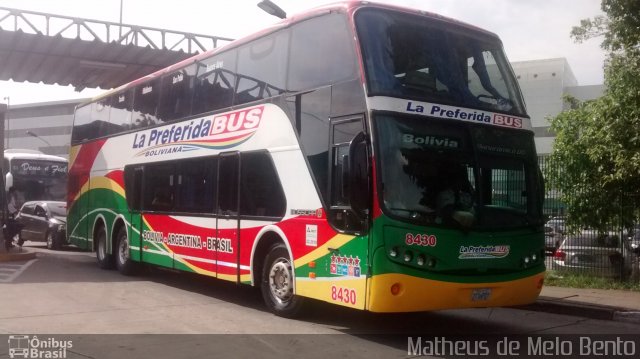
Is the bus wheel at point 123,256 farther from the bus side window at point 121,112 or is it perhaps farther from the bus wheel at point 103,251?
the bus side window at point 121,112

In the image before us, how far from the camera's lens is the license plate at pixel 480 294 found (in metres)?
7.92

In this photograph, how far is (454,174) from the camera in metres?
7.92

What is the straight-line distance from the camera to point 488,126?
842 centimetres

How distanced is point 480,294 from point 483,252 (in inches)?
20.4

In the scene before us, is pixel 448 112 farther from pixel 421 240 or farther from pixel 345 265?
pixel 345 265

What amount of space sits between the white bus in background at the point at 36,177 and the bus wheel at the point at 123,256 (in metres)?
12.3

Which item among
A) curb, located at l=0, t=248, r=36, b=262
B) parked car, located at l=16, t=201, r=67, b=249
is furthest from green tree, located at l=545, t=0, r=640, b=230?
parked car, located at l=16, t=201, r=67, b=249

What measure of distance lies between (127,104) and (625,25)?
10581 millimetres

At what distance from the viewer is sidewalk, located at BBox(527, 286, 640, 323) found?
10117 mm

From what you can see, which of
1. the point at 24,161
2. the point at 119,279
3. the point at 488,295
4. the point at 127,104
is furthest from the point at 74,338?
the point at 24,161

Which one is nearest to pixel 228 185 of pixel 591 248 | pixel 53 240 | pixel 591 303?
pixel 591 303

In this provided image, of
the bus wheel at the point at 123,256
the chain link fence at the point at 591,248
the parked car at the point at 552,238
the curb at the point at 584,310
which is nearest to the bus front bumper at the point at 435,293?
the curb at the point at 584,310

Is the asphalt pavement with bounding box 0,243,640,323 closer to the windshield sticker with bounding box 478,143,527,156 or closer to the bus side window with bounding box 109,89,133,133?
the windshield sticker with bounding box 478,143,527,156

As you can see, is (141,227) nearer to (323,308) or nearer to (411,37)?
(323,308)
